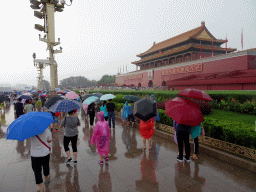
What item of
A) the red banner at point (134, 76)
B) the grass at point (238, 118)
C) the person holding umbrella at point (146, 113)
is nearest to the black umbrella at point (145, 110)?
the person holding umbrella at point (146, 113)

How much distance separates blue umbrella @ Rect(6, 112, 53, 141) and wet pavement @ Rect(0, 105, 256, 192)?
1.25 meters

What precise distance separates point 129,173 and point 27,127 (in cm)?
223

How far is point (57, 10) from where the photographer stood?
13.7 m

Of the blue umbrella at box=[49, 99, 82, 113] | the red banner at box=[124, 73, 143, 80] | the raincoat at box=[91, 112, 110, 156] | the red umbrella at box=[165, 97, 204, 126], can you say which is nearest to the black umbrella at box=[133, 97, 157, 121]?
the red umbrella at box=[165, 97, 204, 126]

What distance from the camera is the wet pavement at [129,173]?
3.01 metres

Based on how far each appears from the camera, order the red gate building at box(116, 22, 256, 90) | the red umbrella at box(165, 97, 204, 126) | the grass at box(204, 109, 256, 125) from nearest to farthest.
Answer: the red umbrella at box(165, 97, 204, 126) < the grass at box(204, 109, 256, 125) < the red gate building at box(116, 22, 256, 90)

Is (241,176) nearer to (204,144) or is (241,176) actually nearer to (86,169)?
(204,144)

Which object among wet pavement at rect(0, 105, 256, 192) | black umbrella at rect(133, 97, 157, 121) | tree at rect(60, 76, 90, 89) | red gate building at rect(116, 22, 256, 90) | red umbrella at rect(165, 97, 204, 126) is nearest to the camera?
wet pavement at rect(0, 105, 256, 192)

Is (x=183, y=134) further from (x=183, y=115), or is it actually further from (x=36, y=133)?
(x=36, y=133)

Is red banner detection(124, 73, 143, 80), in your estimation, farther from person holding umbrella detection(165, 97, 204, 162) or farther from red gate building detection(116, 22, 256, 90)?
person holding umbrella detection(165, 97, 204, 162)

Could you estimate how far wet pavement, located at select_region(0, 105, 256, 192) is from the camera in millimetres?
3012

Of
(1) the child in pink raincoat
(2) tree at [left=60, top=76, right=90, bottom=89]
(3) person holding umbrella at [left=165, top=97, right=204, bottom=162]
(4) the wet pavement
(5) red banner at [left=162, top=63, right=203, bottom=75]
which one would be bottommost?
(4) the wet pavement

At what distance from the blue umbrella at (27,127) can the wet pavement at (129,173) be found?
4.10ft

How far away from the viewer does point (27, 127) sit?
2508mm
